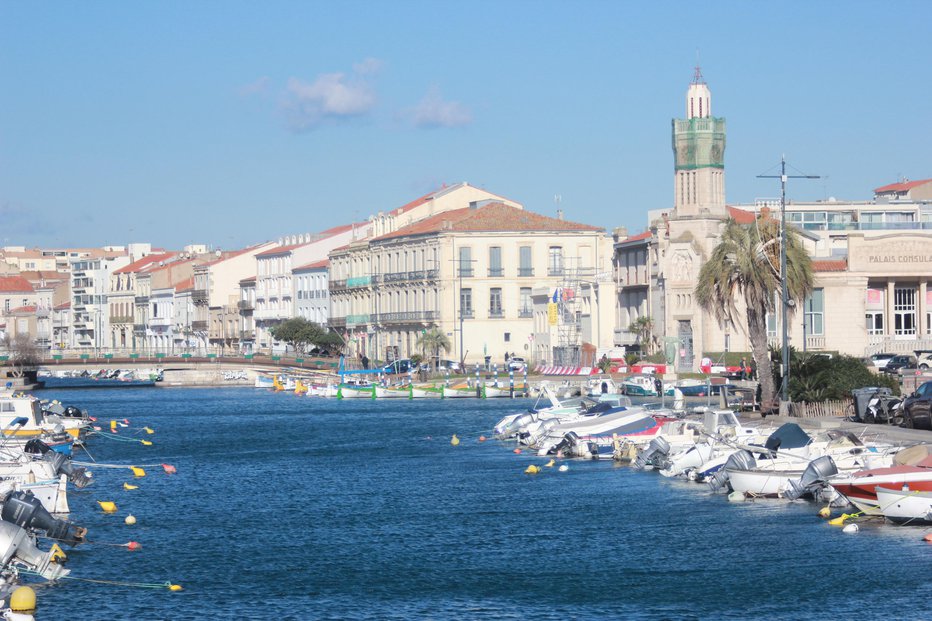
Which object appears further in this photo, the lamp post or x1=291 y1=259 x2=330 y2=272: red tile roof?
x1=291 y1=259 x2=330 y2=272: red tile roof

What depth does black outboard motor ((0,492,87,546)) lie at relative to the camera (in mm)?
39594

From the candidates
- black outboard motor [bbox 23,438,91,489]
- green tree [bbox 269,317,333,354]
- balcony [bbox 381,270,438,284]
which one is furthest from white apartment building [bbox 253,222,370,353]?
black outboard motor [bbox 23,438,91,489]

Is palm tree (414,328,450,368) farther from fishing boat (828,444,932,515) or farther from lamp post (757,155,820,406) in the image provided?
fishing boat (828,444,932,515)

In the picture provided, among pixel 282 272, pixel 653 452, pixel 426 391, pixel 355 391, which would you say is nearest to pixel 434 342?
pixel 355 391

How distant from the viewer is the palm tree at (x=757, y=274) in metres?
67.0

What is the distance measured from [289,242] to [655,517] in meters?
147

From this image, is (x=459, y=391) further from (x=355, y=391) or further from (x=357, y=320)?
(x=357, y=320)

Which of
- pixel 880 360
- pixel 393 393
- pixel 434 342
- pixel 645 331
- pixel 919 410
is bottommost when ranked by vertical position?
pixel 393 393

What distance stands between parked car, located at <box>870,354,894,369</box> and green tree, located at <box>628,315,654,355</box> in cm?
2025

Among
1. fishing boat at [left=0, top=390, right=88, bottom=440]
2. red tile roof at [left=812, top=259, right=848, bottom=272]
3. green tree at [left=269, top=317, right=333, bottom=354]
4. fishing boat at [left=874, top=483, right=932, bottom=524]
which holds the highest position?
red tile roof at [left=812, top=259, right=848, bottom=272]

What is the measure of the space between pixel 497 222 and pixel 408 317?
12244 millimetres

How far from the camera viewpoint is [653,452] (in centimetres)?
5869

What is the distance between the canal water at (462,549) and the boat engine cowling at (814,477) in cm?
42

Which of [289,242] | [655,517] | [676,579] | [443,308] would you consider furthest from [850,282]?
[289,242]
